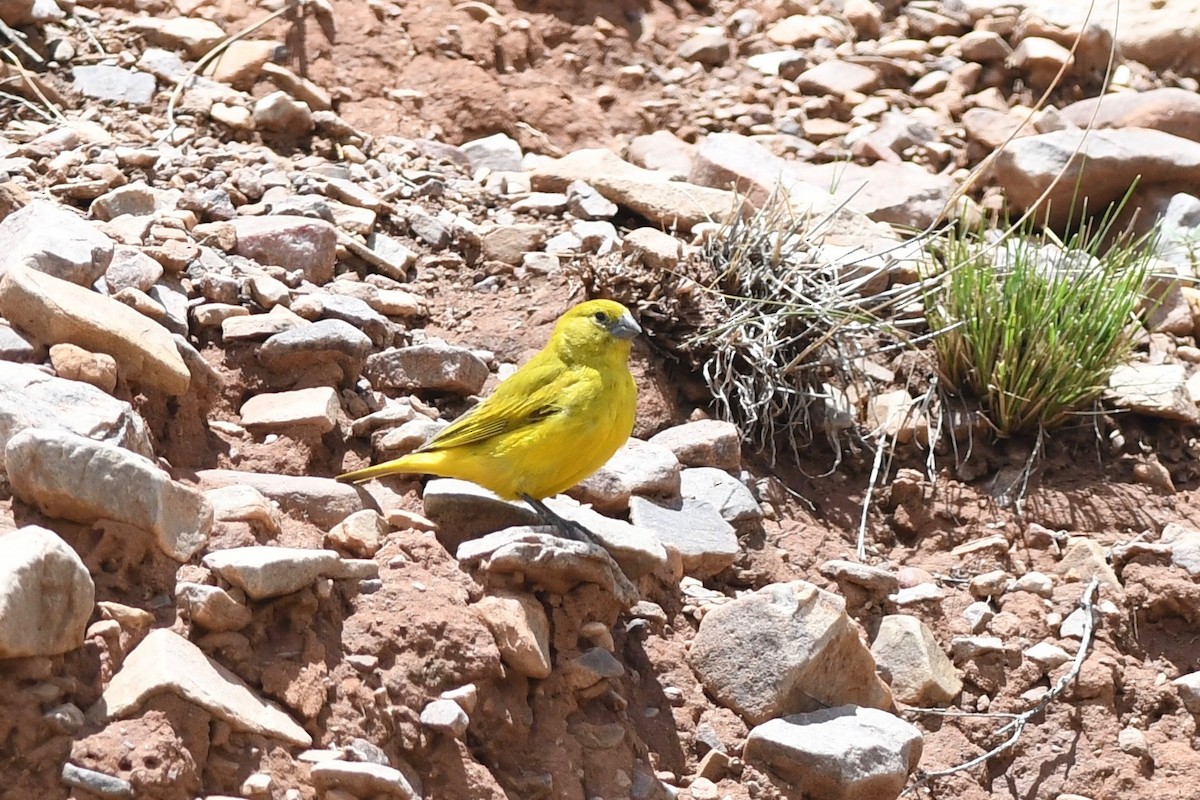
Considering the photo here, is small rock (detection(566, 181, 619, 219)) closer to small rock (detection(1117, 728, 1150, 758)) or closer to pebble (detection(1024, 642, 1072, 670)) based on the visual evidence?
pebble (detection(1024, 642, 1072, 670))

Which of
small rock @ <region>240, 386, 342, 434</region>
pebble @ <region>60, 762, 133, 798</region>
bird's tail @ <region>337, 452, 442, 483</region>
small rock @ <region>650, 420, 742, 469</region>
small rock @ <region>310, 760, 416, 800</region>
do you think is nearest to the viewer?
pebble @ <region>60, 762, 133, 798</region>

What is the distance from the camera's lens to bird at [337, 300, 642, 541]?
4348 millimetres

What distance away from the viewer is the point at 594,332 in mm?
4711

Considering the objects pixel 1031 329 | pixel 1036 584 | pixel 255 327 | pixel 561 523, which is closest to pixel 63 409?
pixel 255 327

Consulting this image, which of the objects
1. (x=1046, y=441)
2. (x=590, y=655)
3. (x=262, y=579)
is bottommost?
(x=1046, y=441)

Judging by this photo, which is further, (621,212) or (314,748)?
(621,212)

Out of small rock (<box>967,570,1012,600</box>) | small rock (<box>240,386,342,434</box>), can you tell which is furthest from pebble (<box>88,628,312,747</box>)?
small rock (<box>967,570,1012,600</box>)

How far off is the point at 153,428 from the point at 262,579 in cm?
107

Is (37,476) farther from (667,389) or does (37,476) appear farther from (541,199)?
(541,199)

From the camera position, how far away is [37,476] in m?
3.35

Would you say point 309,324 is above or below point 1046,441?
above

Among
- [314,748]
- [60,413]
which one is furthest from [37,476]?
[314,748]

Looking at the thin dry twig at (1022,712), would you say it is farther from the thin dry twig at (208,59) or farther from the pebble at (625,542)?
Answer: the thin dry twig at (208,59)

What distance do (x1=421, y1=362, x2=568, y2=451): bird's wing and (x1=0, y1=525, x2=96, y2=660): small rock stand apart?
1.47 meters
